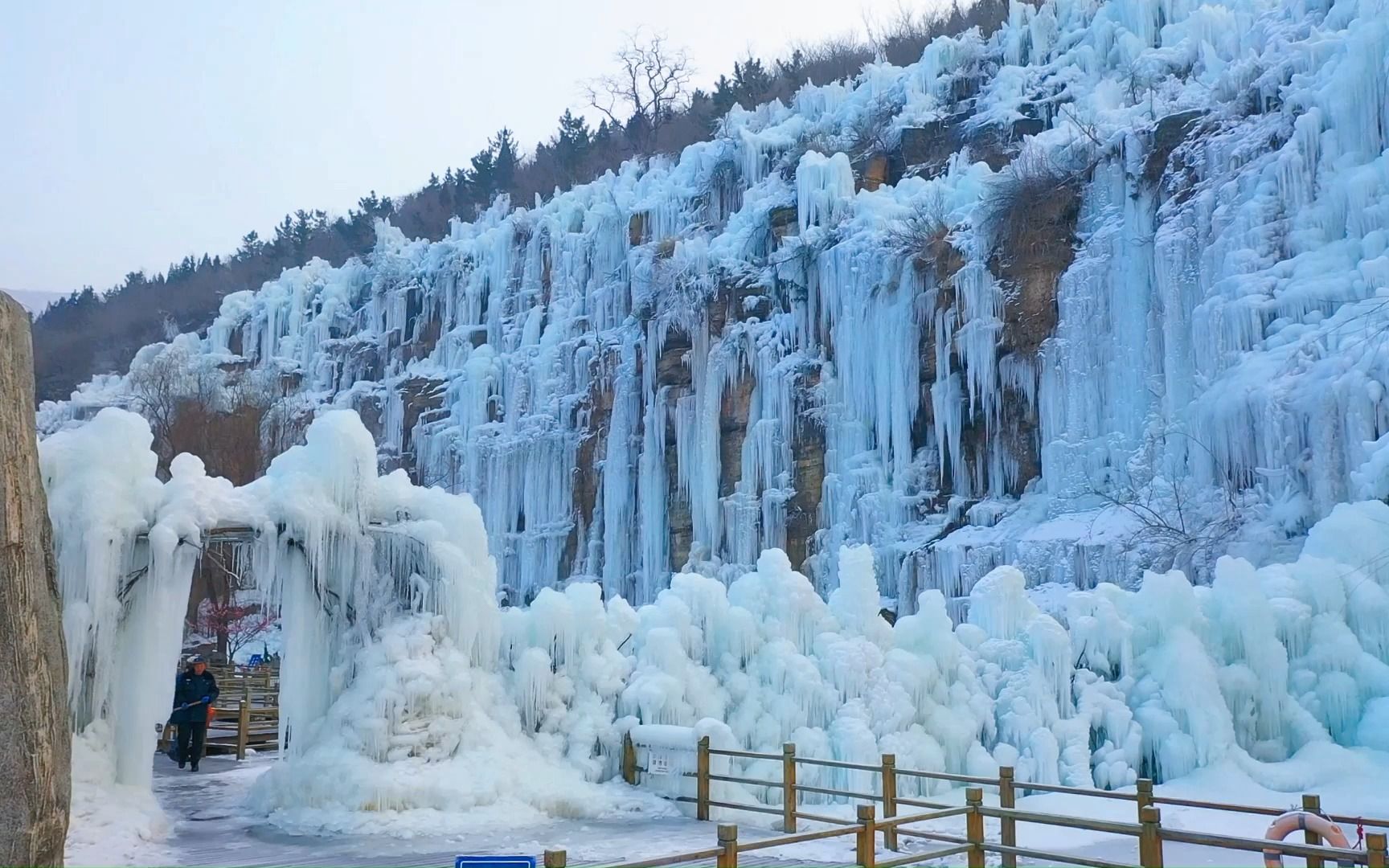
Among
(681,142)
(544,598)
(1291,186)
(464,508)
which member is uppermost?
(681,142)

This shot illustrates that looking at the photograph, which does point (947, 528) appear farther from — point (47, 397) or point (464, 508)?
point (47, 397)

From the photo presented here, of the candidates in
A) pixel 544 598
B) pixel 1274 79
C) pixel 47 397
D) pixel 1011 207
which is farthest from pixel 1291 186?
pixel 47 397

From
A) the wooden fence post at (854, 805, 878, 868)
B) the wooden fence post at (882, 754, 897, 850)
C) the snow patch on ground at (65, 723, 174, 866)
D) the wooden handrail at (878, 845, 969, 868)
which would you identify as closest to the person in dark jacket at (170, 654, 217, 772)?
the snow patch on ground at (65, 723, 174, 866)

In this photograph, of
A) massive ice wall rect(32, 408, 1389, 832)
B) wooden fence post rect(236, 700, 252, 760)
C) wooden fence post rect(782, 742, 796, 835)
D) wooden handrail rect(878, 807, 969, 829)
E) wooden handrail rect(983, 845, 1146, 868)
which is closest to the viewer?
wooden handrail rect(878, 807, 969, 829)

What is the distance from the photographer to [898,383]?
73.2 ft

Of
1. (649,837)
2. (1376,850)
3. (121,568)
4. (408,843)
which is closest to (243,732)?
(121,568)

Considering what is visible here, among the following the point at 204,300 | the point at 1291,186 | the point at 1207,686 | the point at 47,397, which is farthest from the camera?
the point at 204,300

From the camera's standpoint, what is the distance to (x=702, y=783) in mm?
9836

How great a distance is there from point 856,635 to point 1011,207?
1265cm

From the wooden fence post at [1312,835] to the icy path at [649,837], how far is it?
159cm

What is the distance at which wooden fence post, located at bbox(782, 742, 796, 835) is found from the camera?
886 centimetres

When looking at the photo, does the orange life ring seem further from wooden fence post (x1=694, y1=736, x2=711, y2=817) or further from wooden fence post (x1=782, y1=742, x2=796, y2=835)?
wooden fence post (x1=694, y1=736, x2=711, y2=817)

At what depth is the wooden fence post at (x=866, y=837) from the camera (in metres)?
5.36

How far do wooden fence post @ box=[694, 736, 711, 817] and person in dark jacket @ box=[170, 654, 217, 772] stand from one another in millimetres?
6131
